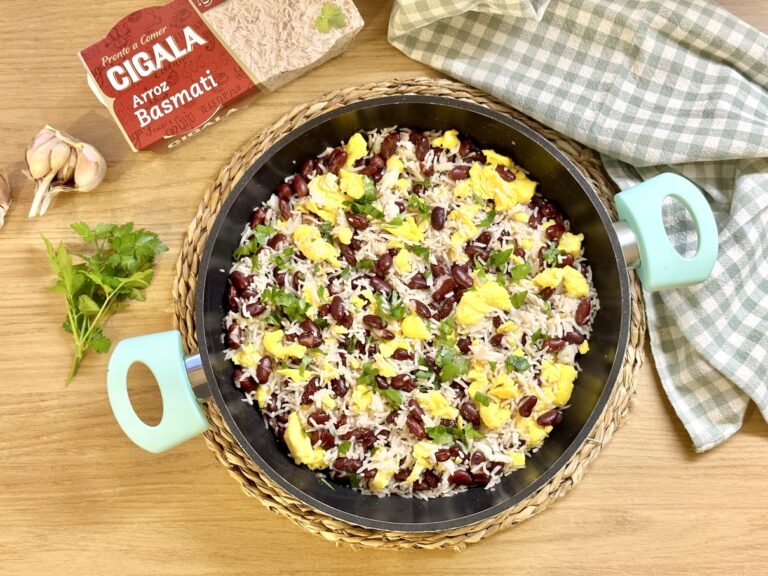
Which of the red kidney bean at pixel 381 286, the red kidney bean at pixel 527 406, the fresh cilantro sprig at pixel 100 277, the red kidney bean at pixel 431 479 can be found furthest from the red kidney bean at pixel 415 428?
the fresh cilantro sprig at pixel 100 277

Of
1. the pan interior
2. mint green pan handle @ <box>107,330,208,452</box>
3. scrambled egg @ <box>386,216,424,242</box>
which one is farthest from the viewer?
scrambled egg @ <box>386,216,424,242</box>

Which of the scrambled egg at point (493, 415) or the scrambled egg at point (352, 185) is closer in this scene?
the scrambled egg at point (493, 415)

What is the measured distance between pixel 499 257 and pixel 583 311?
1.12ft

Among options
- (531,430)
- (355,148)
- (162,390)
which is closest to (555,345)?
(531,430)

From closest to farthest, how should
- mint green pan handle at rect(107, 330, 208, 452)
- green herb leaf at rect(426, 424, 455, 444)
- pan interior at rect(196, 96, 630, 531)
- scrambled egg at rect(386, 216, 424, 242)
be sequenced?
mint green pan handle at rect(107, 330, 208, 452), pan interior at rect(196, 96, 630, 531), green herb leaf at rect(426, 424, 455, 444), scrambled egg at rect(386, 216, 424, 242)

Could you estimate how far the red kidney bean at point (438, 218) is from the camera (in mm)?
2355

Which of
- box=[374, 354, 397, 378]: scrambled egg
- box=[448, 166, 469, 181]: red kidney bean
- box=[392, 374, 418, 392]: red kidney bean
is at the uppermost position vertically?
box=[448, 166, 469, 181]: red kidney bean

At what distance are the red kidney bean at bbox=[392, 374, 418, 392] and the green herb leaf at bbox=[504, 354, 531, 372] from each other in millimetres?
337

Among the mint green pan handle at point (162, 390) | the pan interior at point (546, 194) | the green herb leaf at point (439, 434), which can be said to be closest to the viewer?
the mint green pan handle at point (162, 390)

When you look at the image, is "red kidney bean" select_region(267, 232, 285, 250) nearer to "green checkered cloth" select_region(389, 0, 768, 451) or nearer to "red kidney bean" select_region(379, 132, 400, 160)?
"red kidney bean" select_region(379, 132, 400, 160)

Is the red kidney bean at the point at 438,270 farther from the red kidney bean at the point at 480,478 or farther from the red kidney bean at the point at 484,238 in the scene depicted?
the red kidney bean at the point at 480,478

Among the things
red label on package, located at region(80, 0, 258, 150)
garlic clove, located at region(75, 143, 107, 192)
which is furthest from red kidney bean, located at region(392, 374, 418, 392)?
garlic clove, located at region(75, 143, 107, 192)

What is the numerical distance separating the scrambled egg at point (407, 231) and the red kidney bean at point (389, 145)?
0.88ft

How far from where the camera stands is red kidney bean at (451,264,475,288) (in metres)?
2.30
